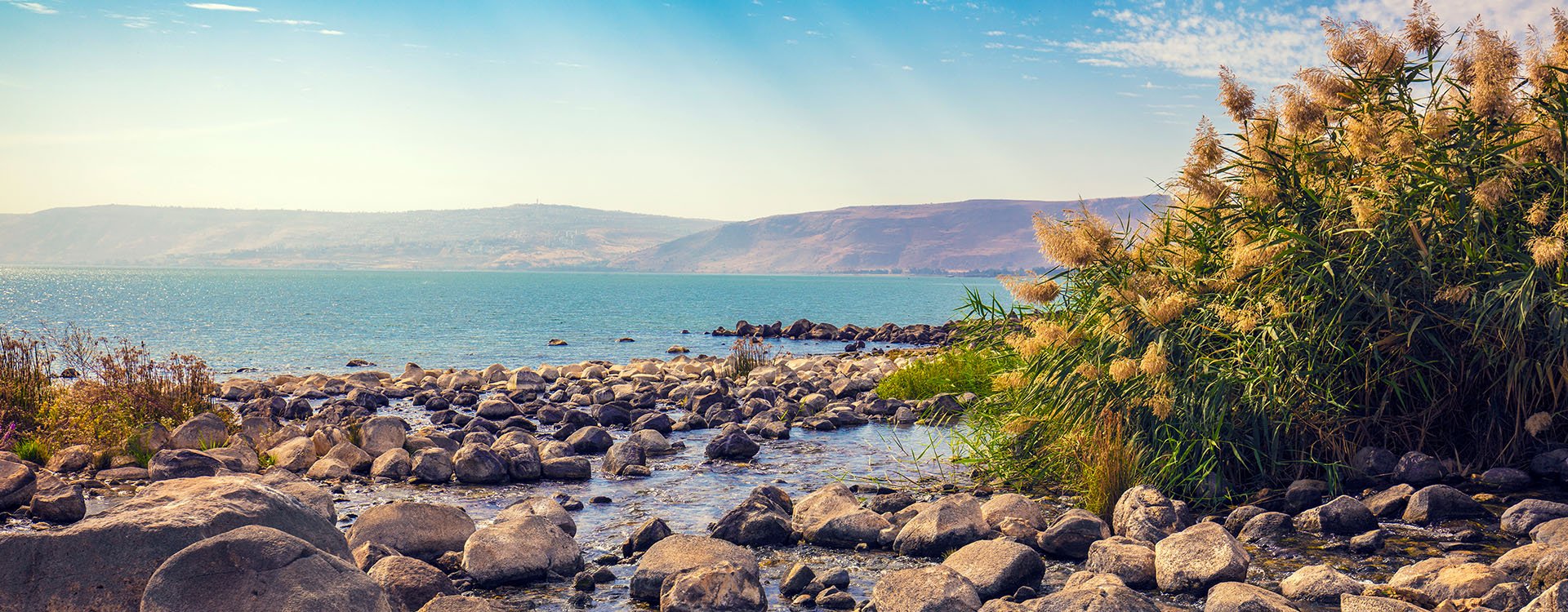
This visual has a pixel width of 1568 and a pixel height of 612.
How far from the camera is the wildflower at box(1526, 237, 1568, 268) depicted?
780 centimetres

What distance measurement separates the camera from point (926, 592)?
22.7 feet

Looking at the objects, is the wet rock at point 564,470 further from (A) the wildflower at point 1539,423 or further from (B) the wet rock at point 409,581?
(A) the wildflower at point 1539,423

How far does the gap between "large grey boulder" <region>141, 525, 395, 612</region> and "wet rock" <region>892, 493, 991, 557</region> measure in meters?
4.65

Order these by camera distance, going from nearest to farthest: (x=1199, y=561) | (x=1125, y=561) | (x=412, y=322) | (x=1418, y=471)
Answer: (x=1199, y=561)
(x=1125, y=561)
(x=1418, y=471)
(x=412, y=322)

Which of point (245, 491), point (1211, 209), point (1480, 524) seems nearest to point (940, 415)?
point (1211, 209)

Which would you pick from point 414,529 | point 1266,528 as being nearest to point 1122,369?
point 1266,528

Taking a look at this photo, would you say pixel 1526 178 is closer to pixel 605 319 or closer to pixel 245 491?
pixel 245 491

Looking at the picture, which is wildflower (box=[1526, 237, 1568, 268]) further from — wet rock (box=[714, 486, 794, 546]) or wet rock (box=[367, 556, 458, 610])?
wet rock (box=[367, 556, 458, 610])

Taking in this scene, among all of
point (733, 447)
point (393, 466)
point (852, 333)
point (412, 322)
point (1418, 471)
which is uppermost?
point (1418, 471)

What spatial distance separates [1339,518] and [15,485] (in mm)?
12774

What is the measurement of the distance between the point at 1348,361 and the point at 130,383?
622 inches

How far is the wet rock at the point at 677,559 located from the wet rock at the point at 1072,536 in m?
2.50

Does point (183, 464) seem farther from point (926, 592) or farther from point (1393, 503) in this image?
point (1393, 503)

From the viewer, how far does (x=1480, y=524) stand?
8219 mm
